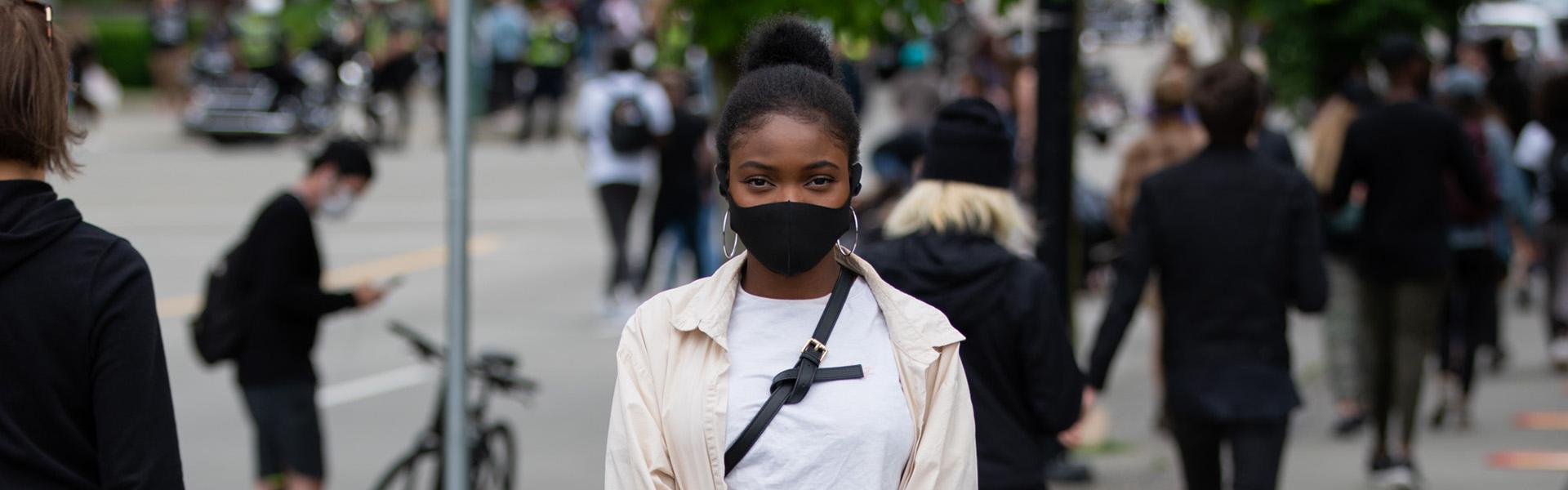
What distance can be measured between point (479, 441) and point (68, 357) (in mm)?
3749

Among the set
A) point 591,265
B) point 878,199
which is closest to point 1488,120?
point 878,199

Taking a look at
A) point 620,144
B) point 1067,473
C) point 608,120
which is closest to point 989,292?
point 1067,473

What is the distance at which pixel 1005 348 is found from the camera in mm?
4242

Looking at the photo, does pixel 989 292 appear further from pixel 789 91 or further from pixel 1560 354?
pixel 1560 354

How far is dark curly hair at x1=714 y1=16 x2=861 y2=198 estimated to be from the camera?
2758mm

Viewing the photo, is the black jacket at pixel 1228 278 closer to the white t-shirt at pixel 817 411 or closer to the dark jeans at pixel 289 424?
the white t-shirt at pixel 817 411

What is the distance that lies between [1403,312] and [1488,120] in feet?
8.74

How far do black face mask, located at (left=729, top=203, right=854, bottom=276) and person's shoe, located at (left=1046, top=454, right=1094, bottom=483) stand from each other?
5089 millimetres

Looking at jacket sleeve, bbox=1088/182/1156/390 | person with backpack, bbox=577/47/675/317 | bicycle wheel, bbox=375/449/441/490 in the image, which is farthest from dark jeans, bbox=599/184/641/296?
jacket sleeve, bbox=1088/182/1156/390

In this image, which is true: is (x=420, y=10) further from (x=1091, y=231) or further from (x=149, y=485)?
(x=149, y=485)

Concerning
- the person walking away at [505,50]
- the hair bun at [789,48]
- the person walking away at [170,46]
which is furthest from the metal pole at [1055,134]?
the person walking away at [170,46]

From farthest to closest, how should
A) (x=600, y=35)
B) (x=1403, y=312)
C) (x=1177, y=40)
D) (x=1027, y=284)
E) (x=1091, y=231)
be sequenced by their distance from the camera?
(x=600, y=35) → (x=1091, y=231) → (x=1177, y=40) → (x=1403, y=312) → (x=1027, y=284)

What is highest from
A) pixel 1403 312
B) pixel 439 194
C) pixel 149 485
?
pixel 149 485

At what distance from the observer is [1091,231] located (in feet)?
42.4
